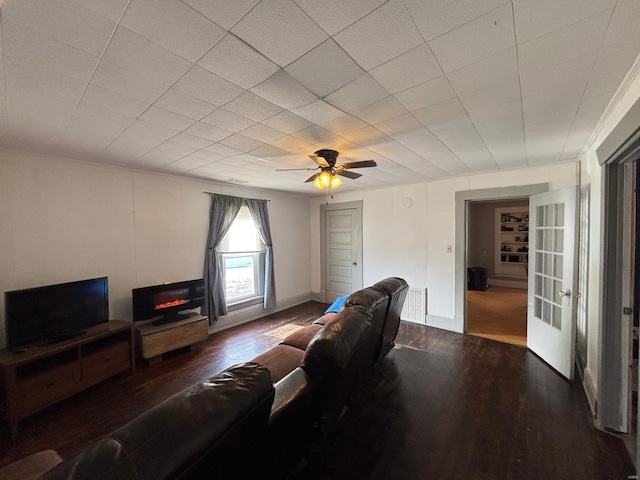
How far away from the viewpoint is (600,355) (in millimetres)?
2053

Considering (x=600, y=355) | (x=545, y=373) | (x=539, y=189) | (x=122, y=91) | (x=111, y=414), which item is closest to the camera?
(x=122, y=91)

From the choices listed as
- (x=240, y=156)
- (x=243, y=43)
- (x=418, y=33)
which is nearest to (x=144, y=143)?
(x=240, y=156)

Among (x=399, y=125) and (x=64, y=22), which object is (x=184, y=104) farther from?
(x=399, y=125)

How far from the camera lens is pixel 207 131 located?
222cm

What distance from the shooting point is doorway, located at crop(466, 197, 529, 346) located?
6504mm

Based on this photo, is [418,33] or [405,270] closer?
[418,33]

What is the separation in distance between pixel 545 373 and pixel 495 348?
654 millimetres

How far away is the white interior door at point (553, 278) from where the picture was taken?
2.73m

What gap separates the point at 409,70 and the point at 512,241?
317 inches

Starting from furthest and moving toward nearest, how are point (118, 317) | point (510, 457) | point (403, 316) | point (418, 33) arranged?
point (403, 316)
point (118, 317)
point (510, 457)
point (418, 33)

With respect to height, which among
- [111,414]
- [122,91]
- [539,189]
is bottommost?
[111,414]

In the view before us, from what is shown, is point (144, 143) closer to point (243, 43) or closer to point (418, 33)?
point (243, 43)

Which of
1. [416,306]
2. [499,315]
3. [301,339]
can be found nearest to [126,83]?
[301,339]

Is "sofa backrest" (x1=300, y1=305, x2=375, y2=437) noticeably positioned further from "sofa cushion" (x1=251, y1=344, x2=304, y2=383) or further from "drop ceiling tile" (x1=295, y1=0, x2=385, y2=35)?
"drop ceiling tile" (x1=295, y1=0, x2=385, y2=35)
